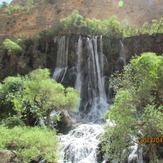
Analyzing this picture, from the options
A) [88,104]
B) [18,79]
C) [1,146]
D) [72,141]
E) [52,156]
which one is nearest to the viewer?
[1,146]

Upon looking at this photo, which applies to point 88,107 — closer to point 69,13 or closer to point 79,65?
point 79,65

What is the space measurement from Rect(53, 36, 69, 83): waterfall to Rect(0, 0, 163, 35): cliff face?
624 inches

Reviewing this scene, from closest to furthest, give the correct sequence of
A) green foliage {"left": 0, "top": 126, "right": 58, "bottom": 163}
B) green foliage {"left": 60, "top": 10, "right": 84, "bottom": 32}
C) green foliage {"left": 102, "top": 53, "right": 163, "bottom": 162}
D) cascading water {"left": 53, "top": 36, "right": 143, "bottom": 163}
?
green foliage {"left": 102, "top": 53, "right": 163, "bottom": 162}, green foliage {"left": 0, "top": 126, "right": 58, "bottom": 163}, cascading water {"left": 53, "top": 36, "right": 143, "bottom": 163}, green foliage {"left": 60, "top": 10, "right": 84, "bottom": 32}

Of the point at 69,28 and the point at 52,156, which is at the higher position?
the point at 69,28

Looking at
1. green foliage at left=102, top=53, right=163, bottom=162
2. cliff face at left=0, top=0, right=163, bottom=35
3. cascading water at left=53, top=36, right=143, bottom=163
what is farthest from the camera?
cliff face at left=0, top=0, right=163, bottom=35

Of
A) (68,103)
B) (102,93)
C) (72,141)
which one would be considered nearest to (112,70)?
(102,93)

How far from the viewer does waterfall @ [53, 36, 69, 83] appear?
64.6 ft

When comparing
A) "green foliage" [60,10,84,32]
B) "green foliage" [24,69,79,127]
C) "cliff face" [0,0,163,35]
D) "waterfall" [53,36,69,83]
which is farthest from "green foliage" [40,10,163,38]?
"green foliage" [24,69,79,127]

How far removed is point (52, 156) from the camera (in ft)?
22.0

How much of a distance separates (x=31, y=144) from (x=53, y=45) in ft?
58.2

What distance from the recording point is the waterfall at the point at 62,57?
775 inches

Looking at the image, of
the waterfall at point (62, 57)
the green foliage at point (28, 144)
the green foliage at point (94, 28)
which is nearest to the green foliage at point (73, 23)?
the green foliage at point (94, 28)

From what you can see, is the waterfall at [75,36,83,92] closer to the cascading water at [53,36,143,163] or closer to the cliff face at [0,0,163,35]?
the cascading water at [53,36,143,163]

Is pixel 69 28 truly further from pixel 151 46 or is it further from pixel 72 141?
pixel 72 141
